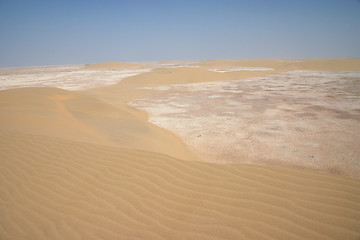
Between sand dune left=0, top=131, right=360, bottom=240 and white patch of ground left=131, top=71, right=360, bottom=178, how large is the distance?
2.00 ft

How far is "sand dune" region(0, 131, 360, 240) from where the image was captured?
6.61 feet

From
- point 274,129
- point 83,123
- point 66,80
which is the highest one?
point 66,80

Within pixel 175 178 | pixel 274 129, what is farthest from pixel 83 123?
pixel 274 129

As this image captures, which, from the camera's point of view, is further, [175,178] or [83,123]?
[83,123]

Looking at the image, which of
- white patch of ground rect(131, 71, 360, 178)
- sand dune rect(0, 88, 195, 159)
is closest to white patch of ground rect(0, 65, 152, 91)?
sand dune rect(0, 88, 195, 159)

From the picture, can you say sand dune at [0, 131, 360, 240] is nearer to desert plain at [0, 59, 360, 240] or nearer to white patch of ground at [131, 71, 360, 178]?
desert plain at [0, 59, 360, 240]

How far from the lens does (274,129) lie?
513 centimetres

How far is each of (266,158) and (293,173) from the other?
0.66 metres

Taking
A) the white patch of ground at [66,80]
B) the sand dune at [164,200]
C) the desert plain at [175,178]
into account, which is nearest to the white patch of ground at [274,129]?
the desert plain at [175,178]

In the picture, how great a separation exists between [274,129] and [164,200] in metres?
3.75

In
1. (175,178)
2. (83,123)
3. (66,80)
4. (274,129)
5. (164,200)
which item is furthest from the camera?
(66,80)

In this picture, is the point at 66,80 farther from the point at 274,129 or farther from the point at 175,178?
the point at 175,178

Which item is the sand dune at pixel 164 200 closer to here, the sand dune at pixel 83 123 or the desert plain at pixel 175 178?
the desert plain at pixel 175 178

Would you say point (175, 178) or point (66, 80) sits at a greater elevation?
point (66, 80)
